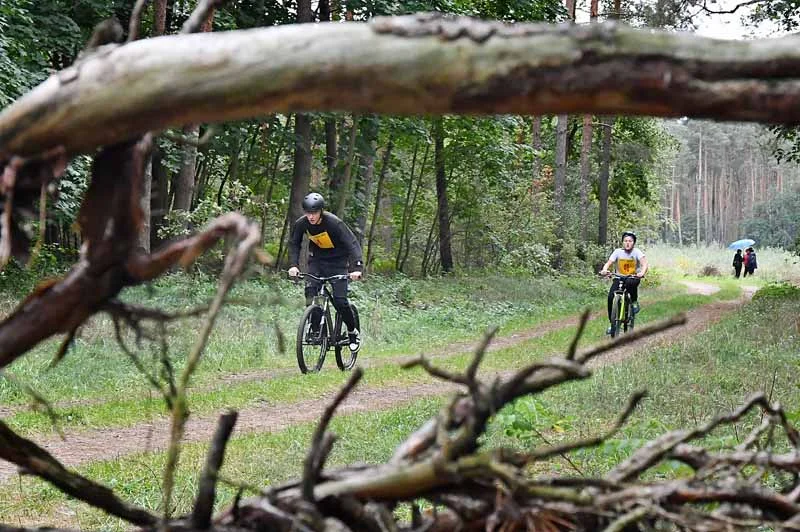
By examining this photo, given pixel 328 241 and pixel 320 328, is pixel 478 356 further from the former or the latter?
pixel 320 328

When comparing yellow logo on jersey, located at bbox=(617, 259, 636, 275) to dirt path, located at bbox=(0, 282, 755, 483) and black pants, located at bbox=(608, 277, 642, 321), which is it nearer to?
black pants, located at bbox=(608, 277, 642, 321)

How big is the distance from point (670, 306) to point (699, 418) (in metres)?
15.6

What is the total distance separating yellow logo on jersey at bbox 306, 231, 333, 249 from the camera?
1082cm

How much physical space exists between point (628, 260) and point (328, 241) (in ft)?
21.4

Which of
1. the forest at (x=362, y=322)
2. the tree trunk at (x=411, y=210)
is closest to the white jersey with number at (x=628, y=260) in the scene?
the forest at (x=362, y=322)

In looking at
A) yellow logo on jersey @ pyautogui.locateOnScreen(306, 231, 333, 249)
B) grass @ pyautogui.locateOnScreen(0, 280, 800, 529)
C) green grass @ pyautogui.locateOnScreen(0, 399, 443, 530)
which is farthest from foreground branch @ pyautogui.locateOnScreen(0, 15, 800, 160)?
yellow logo on jersey @ pyautogui.locateOnScreen(306, 231, 333, 249)

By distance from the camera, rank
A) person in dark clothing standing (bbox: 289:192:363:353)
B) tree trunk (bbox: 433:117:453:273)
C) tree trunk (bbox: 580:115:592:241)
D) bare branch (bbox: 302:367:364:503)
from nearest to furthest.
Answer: bare branch (bbox: 302:367:364:503) → person in dark clothing standing (bbox: 289:192:363:353) → tree trunk (bbox: 433:117:453:273) → tree trunk (bbox: 580:115:592:241)

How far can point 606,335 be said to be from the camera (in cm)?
1631

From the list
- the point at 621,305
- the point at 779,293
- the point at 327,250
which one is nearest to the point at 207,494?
the point at 327,250

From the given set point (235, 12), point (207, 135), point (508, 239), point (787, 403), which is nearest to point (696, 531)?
point (207, 135)

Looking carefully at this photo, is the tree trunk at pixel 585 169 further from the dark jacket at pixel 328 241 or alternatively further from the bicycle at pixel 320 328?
the dark jacket at pixel 328 241

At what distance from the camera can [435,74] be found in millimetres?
1129

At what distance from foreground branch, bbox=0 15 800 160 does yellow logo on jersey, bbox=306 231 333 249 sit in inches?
378

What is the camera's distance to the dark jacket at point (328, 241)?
10688 millimetres
